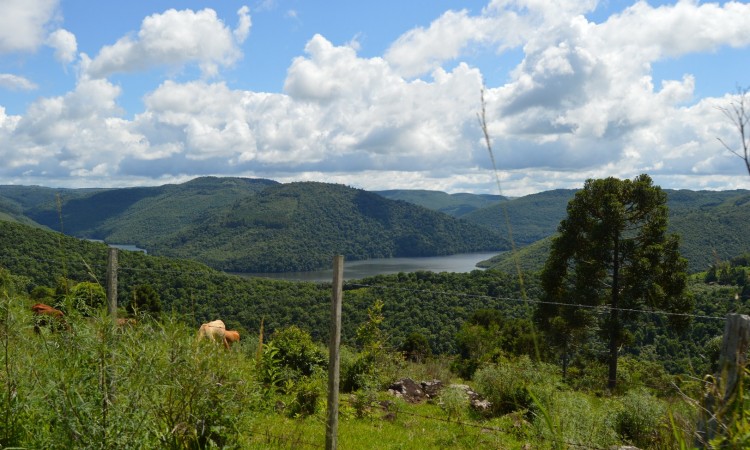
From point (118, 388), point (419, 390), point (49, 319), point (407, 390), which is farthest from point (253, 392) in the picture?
point (419, 390)

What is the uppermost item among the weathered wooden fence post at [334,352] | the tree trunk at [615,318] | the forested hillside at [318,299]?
the weathered wooden fence post at [334,352]

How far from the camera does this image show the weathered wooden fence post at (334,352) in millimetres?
4504

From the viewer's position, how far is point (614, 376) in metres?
17.5

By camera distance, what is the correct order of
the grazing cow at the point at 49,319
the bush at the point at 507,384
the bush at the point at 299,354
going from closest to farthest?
the grazing cow at the point at 49,319 < the bush at the point at 507,384 < the bush at the point at 299,354

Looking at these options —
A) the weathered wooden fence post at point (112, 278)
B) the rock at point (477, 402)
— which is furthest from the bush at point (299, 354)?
the weathered wooden fence post at point (112, 278)

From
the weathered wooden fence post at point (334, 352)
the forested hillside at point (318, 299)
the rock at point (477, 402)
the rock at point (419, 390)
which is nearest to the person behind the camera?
the weathered wooden fence post at point (334, 352)

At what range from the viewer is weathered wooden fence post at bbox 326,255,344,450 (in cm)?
450

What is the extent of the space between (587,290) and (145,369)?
1901cm

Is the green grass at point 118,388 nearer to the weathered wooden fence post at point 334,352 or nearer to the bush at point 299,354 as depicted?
the weathered wooden fence post at point 334,352

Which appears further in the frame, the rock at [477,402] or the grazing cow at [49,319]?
the rock at [477,402]

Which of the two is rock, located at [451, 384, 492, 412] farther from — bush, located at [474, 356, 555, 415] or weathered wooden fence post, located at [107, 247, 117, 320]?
weathered wooden fence post, located at [107, 247, 117, 320]

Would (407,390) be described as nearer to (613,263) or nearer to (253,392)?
(253,392)

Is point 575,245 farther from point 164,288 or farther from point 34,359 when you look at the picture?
point 164,288

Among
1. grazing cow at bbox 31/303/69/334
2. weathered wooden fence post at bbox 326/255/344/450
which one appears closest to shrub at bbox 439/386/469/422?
weathered wooden fence post at bbox 326/255/344/450
